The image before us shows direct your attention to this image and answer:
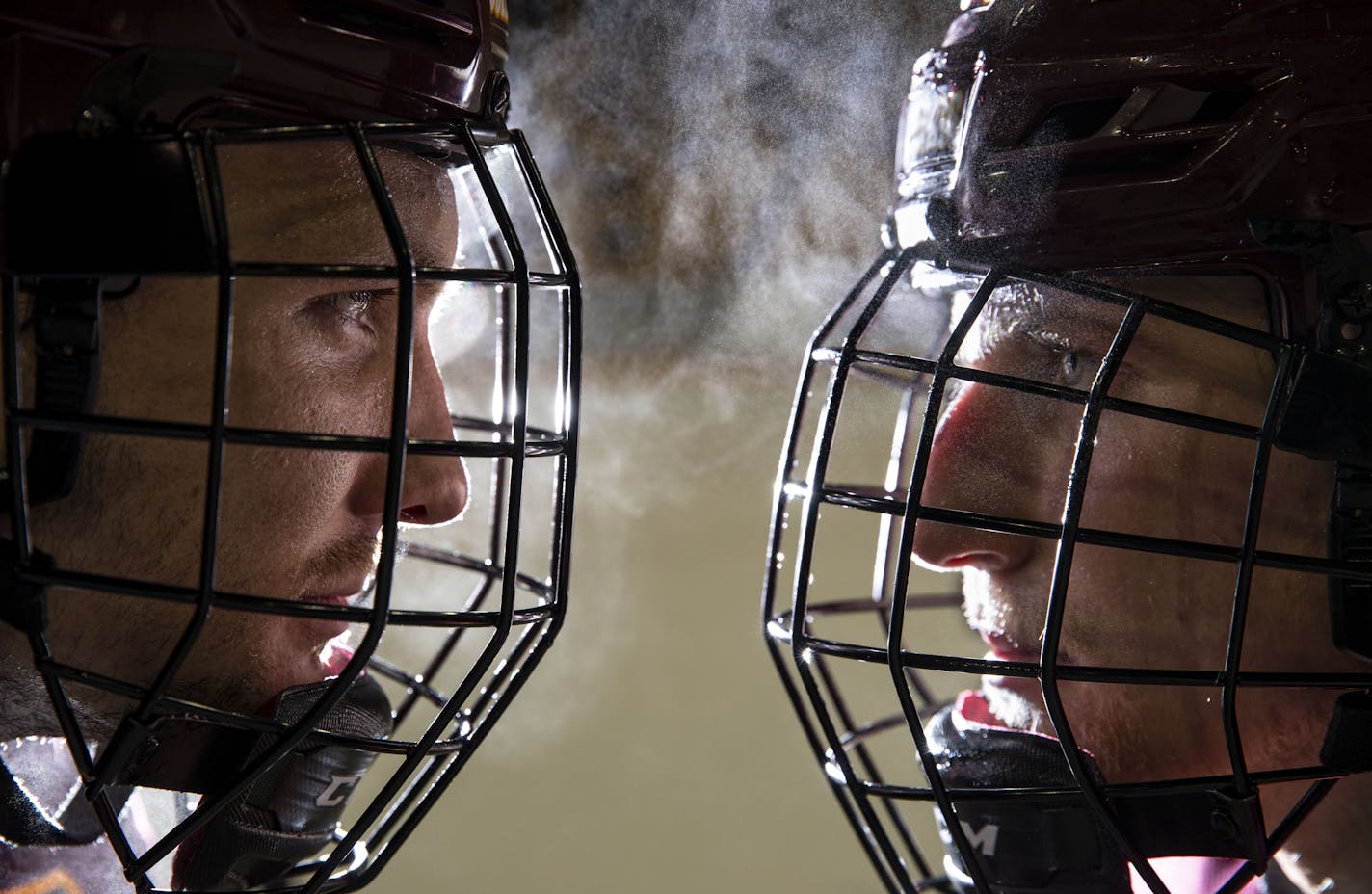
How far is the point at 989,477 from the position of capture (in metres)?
1.00

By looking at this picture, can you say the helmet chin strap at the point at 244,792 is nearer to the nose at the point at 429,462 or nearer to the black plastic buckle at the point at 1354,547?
the nose at the point at 429,462

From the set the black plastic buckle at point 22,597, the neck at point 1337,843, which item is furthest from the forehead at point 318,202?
the neck at point 1337,843

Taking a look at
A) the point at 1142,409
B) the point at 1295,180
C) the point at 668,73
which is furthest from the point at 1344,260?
the point at 668,73

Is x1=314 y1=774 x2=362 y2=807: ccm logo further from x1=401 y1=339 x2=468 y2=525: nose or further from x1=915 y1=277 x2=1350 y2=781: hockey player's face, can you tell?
x1=915 y1=277 x2=1350 y2=781: hockey player's face

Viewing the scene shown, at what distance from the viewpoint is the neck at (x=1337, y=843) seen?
0.93 meters

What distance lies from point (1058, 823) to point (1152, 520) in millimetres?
244

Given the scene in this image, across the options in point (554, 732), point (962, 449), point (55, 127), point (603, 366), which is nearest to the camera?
point (55, 127)

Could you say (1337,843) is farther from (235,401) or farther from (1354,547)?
(235,401)

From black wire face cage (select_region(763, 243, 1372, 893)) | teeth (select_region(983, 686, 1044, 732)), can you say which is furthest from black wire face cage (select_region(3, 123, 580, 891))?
teeth (select_region(983, 686, 1044, 732))

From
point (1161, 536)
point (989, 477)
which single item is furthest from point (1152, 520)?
point (989, 477)

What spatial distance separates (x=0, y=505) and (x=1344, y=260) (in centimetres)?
94

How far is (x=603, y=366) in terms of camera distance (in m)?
1.85

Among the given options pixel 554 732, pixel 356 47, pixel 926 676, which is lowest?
pixel 554 732

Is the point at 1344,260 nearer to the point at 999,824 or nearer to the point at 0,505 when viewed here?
the point at 999,824
